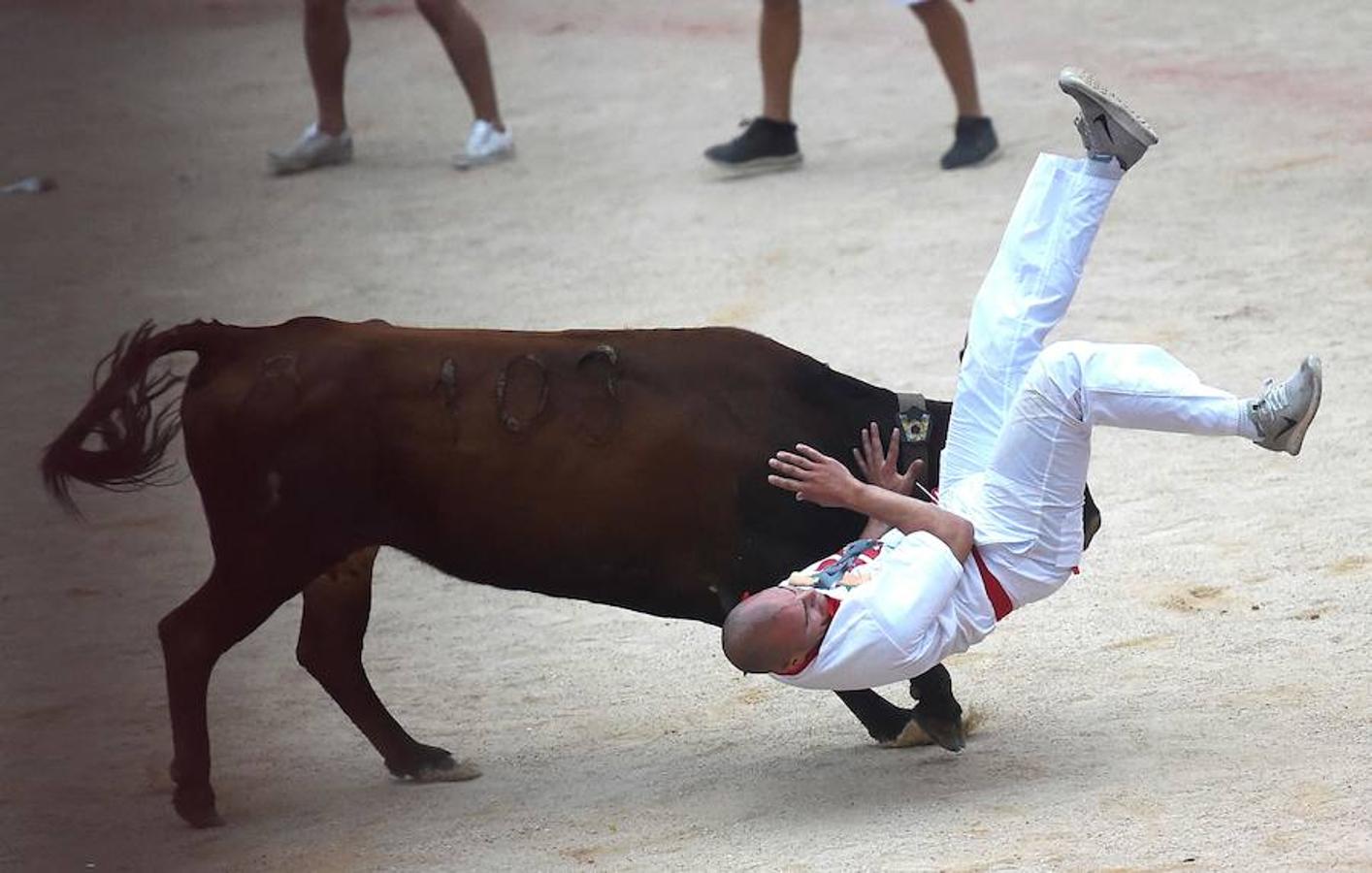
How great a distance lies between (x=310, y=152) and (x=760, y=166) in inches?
88.1

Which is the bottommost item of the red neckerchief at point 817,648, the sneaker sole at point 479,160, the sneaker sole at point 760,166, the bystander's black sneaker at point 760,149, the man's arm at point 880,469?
the sneaker sole at point 479,160

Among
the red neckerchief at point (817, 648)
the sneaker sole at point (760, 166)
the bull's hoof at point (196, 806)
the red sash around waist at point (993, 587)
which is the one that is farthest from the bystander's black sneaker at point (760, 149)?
the red neckerchief at point (817, 648)

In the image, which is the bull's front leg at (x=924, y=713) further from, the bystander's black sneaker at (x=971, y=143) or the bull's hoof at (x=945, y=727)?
the bystander's black sneaker at (x=971, y=143)

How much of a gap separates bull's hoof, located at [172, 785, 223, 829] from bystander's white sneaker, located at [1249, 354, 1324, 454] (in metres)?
2.42

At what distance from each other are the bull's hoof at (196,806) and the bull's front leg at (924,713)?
4.71 feet

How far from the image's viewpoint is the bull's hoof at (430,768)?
5.02 metres

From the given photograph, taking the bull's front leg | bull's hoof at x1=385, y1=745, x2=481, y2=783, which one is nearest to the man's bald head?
the bull's front leg

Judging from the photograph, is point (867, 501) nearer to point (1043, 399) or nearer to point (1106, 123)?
point (1043, 399)

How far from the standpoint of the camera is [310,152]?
34.3 ft

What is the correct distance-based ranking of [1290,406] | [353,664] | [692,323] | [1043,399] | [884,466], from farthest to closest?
[692,323]
[353,664]
[884,466]
[1043,399]
[1290,406]

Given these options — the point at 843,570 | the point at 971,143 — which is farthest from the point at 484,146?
the point at 843,570

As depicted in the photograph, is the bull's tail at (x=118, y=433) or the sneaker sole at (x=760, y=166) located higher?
the bull's tail at (x=118, y=433)

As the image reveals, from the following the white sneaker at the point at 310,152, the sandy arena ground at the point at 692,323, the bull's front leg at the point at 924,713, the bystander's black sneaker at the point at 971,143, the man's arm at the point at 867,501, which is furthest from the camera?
the white sneaker at the point at 310,152

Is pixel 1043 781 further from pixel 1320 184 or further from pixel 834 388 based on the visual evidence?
pixel 1320 184
